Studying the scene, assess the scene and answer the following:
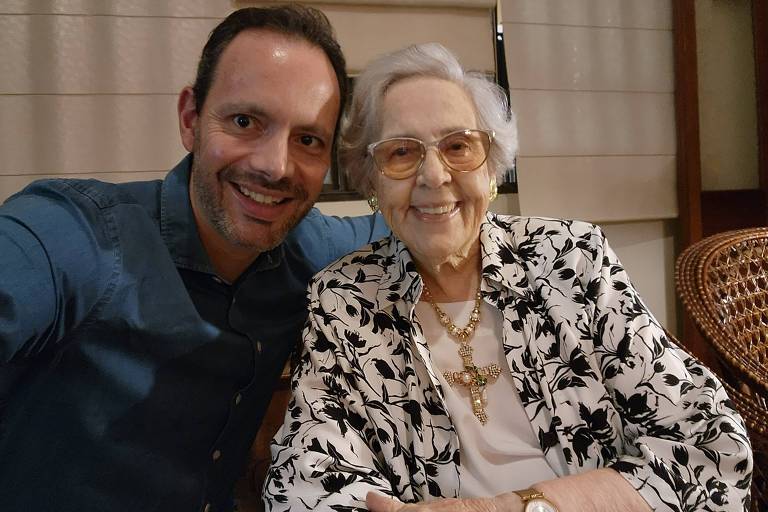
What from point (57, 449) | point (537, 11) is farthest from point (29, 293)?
point (537, 11)

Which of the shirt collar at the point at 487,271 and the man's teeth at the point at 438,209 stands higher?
the man's teeth at the point at 438,209

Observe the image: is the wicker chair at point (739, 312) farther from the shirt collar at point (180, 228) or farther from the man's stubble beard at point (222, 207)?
the shirt collar at point (180, 228)

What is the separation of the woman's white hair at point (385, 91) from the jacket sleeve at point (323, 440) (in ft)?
1.23

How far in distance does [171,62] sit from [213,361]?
Answer: 150 centimetres

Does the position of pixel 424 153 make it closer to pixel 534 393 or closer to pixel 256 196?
pixel 256 196

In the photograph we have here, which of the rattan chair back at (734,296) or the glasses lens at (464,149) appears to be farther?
the rattan chair back at (734,296)

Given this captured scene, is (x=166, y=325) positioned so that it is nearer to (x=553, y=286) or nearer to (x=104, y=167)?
(x=553, y=286)

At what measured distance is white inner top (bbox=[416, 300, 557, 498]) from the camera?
1.08 metres

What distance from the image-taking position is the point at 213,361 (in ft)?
3.89

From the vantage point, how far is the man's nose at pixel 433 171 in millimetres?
1136

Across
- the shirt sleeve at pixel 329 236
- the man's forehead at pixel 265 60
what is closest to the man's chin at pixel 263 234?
the shirt sleeve at pixel 329 236

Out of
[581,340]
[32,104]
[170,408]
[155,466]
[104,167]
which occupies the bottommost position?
[155,466]

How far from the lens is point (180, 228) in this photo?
1.21 metres

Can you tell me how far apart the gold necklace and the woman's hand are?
0.63 feet
